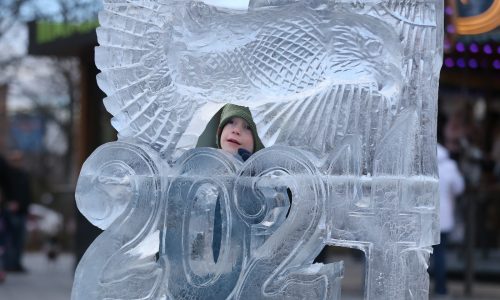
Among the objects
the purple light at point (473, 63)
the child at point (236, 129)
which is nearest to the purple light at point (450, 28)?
the purple light at point (473, 63)

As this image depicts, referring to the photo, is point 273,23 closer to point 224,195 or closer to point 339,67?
point 339,67

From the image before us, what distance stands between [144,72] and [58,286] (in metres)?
8.03

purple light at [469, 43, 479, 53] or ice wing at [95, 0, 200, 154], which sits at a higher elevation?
purple light at [469, 43, 479, 53]

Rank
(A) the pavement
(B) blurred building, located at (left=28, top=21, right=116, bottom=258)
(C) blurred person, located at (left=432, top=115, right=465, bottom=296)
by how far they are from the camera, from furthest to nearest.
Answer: (B) blurred building, located at (left=28, top=21, right=116, bottom=258) → (A) the pavement → (C) blurred person, located at (left=432, top=115, right=465, bottom=296)

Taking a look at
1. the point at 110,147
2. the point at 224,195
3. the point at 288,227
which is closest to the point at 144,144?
the point at 110,147

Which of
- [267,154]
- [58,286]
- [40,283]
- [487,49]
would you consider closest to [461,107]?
[487,49]

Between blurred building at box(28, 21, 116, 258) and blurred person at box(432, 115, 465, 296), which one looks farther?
blurred building at box(28, 21, 116, 258)

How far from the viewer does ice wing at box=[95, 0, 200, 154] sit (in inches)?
153

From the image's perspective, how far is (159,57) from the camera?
12.8 ft

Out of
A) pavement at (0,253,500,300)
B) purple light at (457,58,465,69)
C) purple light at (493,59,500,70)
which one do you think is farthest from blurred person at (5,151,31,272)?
purple light at (493,59,500,70)

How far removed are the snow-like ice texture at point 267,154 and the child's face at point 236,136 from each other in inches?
9.4

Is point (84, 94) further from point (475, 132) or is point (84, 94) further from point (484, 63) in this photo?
point (475, 132)

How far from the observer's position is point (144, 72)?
3.92 metres

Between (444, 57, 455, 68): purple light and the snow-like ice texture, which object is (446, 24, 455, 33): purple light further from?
the snow-like ice texture
